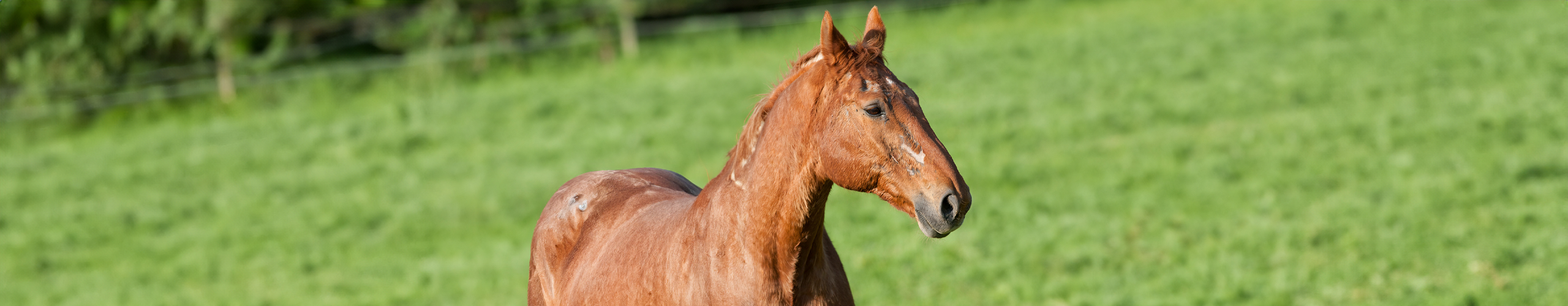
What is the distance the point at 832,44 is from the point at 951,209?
1.47 ft

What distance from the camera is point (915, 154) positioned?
2.47 meters

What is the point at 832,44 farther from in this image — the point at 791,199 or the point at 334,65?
the point at 334,65

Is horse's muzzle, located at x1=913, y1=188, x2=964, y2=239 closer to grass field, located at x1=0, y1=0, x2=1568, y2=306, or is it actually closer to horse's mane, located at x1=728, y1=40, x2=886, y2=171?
horse's mane, located at x1=728, y1=40, x2=886, y2=171

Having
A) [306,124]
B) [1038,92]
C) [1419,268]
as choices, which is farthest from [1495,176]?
[306,124]

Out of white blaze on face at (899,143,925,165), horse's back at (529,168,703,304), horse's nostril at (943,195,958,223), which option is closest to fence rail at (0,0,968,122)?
horse's back at (529,168,703,304)

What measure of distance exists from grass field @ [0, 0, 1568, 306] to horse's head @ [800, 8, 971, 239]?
516 cm

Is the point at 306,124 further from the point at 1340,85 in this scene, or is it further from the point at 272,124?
the point at 1340,85

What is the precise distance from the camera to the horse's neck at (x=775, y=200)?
269 centimetres

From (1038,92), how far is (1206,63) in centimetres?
235

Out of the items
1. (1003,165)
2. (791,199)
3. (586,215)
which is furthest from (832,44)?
(1003,165)

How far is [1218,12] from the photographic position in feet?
57.5

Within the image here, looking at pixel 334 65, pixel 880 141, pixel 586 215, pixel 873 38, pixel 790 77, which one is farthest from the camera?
pixel 334 65

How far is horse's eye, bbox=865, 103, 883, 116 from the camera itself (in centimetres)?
252

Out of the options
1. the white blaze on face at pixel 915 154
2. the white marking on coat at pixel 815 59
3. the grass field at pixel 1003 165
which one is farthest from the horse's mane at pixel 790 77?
the grass field at pixel 1003 165
